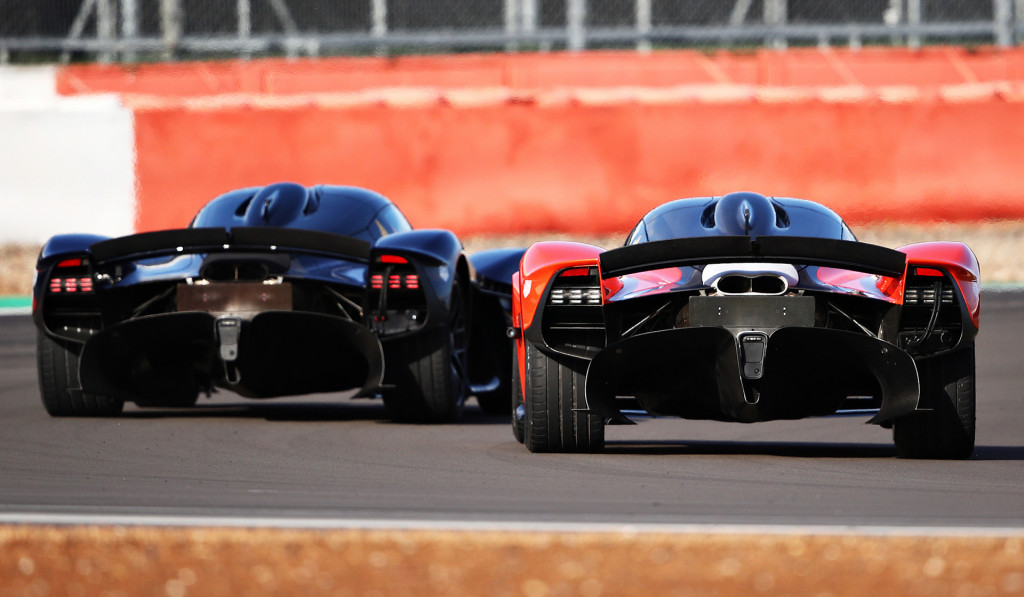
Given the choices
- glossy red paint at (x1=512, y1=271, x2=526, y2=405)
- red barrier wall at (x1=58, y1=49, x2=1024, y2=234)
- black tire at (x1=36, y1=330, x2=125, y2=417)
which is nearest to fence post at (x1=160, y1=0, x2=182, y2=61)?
red barrier wall at (x1=58, y1=49, x2=1024, y2=234)

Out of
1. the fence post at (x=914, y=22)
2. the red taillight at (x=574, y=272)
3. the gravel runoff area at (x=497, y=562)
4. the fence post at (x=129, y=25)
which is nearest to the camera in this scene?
the gravel runoff area at (x=497, y=562)

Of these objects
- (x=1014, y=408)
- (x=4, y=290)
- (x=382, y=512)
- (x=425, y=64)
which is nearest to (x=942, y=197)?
(x=425, y=64)

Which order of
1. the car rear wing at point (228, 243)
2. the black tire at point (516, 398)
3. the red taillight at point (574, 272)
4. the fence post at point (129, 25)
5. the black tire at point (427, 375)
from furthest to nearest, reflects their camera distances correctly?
1. the fence post at point (129, 25)
2. the black tire at point (427, 375)
3. the car rear wing at point (228, 243)
4. the black tire at point (516, 398)
5. the red taillight at point (574, 272)

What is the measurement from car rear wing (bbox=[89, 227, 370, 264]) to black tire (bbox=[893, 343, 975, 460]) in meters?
2.88

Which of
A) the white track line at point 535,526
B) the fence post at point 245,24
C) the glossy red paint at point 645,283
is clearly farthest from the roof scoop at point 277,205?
the fence post at point 245,24

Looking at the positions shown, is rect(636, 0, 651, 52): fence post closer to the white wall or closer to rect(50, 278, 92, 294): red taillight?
the white wall

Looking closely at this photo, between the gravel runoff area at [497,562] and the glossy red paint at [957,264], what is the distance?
7.10ft

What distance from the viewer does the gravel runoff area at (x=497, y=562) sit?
161 inches

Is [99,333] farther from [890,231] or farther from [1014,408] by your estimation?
[890,231]

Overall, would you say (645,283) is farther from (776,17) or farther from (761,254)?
(776,17)

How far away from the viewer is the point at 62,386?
9.01 meters

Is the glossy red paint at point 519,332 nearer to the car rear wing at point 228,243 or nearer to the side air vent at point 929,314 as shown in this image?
the side air vent at point 929,314

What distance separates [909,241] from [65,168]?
26.7 ft

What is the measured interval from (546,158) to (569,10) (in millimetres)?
1966
